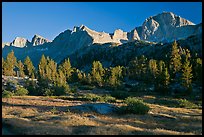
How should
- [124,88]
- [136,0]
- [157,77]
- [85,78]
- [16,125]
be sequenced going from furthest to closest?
[85,78] → [124,88] → [157,77] → [16,125] → [136,0]

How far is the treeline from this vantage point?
8594 cm

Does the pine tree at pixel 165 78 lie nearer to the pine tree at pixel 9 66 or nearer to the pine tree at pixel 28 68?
the pine tree at pixel 28 68

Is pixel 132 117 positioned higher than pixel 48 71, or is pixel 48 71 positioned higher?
pixel 48 71

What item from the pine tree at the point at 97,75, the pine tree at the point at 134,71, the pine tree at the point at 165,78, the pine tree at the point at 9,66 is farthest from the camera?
the pine tree at the point at 134,71

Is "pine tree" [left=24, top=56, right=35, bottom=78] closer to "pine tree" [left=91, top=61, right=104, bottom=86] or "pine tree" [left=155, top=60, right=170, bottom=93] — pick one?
"pine tree" [left=91, top=61, right=104, bottom=86]

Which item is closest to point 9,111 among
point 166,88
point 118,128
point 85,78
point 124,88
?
point 118,128

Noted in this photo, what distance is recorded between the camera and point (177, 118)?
36.9 m

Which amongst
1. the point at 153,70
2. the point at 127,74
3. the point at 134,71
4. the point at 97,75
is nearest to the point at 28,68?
the point at 97,75

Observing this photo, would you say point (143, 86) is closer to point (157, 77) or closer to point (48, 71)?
point (157, 77)

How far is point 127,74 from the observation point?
129 metres

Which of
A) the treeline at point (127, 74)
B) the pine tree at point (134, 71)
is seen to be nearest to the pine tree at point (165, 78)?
the treeline at point (127, 74)

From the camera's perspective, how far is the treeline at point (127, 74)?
8594 centimetres

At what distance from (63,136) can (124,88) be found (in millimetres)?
82768

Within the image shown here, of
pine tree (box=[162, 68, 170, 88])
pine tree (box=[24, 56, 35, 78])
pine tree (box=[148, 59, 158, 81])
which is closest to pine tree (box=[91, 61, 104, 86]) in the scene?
pine tree (box=[148, 59, 158, 81])
